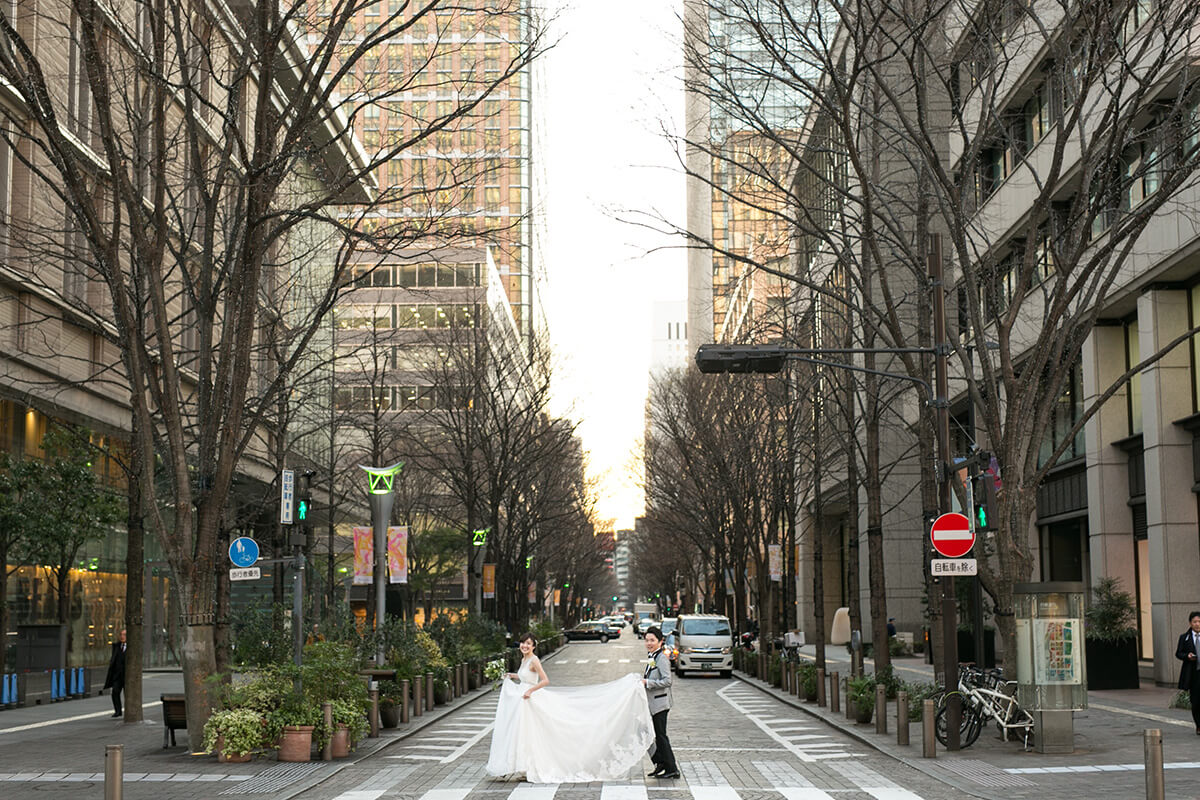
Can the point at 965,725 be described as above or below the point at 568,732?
below

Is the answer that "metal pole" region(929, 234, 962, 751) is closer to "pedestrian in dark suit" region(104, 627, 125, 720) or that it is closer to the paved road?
the paved road

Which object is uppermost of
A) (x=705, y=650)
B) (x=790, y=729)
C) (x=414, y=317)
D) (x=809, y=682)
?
(x=414, y=317)

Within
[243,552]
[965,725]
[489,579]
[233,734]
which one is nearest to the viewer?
[233,734]

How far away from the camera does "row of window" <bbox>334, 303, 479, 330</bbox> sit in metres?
48.3

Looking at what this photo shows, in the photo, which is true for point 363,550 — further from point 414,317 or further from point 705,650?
point 414,317

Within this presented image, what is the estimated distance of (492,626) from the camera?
1698 inches

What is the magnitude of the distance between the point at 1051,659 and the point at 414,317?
51.2m

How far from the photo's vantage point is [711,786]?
15977 mm

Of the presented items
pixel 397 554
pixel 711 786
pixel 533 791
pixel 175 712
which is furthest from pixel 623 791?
pixel 397 554

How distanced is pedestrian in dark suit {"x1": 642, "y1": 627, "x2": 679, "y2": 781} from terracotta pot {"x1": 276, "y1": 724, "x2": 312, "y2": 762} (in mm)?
4670

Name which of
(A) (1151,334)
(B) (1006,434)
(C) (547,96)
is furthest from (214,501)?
(C) (547,96)

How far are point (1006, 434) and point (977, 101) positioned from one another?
23952 millimetres

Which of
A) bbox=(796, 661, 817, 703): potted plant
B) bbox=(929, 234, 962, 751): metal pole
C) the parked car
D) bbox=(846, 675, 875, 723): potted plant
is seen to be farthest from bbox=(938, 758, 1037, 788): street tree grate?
the parked car

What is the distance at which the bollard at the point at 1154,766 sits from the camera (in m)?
11.9
